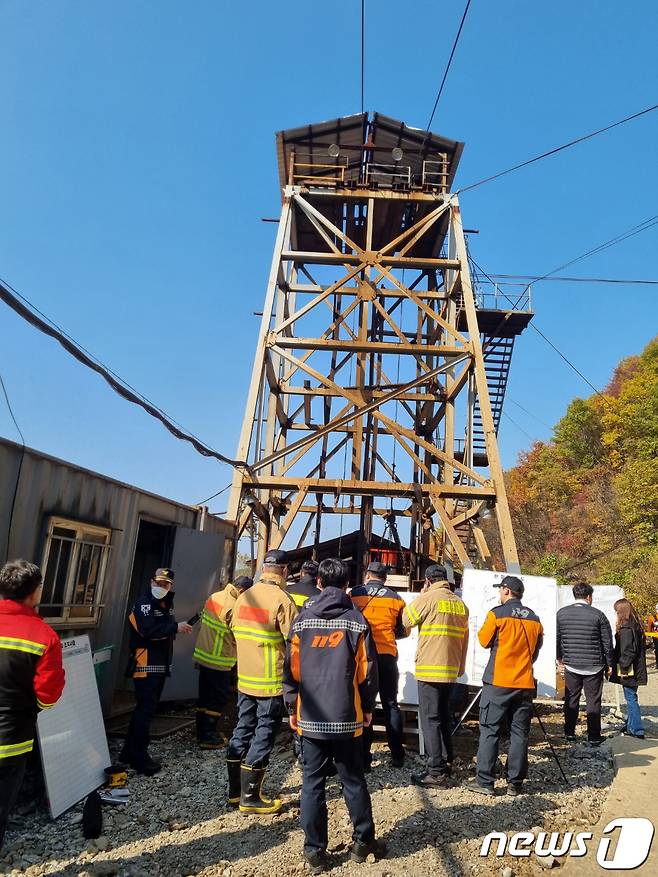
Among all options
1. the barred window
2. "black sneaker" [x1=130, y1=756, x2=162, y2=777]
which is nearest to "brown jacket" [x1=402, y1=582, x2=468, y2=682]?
"black sneaker" [x1=130, y1=756, x2=162, y2=777]

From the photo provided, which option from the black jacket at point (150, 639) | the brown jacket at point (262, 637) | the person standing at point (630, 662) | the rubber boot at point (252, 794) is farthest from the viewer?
the person standing at point (630, 662)

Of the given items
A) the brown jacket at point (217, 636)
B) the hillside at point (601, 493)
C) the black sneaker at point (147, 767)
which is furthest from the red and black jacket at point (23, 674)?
the hillside at point (601, 493)

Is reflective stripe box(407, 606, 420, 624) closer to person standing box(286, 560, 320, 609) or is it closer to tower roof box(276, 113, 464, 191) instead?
person standing box(286, 560, 320, 609)

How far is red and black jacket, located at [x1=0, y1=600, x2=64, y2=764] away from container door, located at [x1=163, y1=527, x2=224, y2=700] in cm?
412

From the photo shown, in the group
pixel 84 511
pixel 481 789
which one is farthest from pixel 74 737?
pixel 481 789

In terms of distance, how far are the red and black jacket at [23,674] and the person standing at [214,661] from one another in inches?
111

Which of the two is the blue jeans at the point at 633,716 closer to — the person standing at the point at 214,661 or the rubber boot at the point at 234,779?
the person standing at the point at 214,661

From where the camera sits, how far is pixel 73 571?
5.41m

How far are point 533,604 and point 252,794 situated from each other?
13.4 feet

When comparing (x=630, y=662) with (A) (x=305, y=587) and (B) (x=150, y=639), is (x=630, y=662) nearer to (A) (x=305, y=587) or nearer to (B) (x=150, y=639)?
(A) (x=305, y=587)

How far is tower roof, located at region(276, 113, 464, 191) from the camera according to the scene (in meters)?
12.6

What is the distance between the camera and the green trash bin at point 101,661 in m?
5.57

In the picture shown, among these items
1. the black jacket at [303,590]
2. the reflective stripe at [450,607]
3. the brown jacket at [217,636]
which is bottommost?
the brown jacket at [217,636]

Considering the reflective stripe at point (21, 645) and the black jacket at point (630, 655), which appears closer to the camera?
the reflective stripe at point (21, 645)
